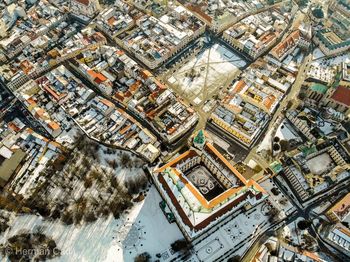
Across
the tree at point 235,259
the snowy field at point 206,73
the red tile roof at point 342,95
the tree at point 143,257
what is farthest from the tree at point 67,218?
the red tile roof at point 342,95

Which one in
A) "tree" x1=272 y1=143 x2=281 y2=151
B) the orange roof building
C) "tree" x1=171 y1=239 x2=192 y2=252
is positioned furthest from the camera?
"tree" x1=272 y1=143 x2=281 y2=151

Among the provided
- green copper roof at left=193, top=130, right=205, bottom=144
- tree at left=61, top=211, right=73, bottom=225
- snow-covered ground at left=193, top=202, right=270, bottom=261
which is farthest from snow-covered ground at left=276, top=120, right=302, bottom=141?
tree at left=61, top=211, right=73, bottom=225

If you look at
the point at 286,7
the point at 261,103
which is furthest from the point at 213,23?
the point at 261,103

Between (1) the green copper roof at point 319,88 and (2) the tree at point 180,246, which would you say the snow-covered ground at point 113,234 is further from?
(1) the green copper roof at point 319,88

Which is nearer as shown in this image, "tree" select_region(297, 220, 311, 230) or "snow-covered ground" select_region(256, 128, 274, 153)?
"tree" select_region(297, 220, 311, 230)

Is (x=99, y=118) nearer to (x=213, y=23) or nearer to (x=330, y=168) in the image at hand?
(x=213, y=23)

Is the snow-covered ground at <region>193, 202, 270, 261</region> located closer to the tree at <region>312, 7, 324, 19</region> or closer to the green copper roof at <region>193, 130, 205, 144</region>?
the green copper roof at <region>193, 130, 205, 144</region>
